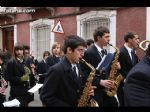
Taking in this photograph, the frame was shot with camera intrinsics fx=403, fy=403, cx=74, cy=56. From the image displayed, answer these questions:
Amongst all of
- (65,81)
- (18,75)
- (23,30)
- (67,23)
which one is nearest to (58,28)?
(67,23)

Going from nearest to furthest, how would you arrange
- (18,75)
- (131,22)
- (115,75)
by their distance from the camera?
(115,75)
(18,75)
(131,22)

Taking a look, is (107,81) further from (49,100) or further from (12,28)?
(12,28)

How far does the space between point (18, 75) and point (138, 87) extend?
13.0 ft

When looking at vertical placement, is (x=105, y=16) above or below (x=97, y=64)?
above

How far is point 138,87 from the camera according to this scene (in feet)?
11.4

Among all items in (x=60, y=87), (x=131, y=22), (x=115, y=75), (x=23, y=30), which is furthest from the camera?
(x=23, y=30)

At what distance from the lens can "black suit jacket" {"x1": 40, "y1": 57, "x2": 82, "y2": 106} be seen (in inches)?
164

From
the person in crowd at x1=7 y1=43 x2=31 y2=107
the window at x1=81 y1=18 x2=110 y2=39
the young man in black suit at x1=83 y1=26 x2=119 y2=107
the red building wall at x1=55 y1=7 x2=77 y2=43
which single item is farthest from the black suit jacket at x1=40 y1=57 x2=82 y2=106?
the red building wall at x1=55 y1=7 x2=77 y2=43

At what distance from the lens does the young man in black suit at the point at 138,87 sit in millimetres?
3424

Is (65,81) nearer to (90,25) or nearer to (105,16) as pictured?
(105,16)

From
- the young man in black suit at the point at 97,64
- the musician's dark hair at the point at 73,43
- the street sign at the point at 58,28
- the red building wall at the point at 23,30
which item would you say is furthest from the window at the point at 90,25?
the musician's dark hair at the point at 73,43

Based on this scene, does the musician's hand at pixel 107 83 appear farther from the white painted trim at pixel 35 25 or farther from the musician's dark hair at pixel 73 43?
the white painted trim at pixel 35 25

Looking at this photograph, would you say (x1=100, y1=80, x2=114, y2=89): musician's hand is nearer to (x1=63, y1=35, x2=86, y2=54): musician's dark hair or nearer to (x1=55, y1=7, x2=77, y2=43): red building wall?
(x1=63, y1=35, x2=86, y2=54): musician's dark hair

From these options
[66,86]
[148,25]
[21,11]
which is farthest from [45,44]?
[66,86]
